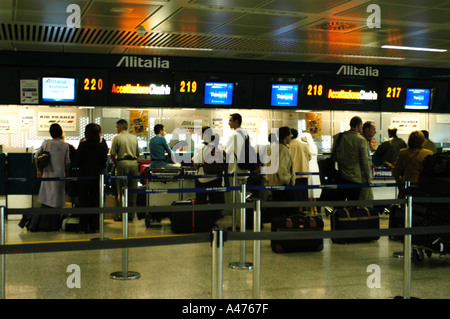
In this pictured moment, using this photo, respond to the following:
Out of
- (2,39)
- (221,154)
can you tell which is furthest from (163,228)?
(2,39)

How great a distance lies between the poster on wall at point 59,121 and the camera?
11742 millimetres

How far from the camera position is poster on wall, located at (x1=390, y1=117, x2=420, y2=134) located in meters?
14.1

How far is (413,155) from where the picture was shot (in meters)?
8.24

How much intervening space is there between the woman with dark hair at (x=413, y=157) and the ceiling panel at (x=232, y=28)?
158 centimetres

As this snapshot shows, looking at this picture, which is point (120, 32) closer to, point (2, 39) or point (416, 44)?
point (2, 39)

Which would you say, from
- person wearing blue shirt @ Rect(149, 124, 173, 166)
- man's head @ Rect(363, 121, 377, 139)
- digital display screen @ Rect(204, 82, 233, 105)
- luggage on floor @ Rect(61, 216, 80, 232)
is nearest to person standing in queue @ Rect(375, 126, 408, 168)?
man's head @ Rect(363, 121, 377, 139)

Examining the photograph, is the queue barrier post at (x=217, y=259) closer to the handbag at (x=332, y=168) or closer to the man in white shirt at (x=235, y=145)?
the man in white shirt at (x=235, y=145)

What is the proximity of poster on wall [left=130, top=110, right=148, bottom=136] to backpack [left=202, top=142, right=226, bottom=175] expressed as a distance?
96.9 inches

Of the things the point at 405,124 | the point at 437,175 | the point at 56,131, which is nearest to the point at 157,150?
the point at 56,131

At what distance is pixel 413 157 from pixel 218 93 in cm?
452

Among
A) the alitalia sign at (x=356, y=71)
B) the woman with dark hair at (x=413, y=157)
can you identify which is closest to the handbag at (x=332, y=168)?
the woman with dark hair at (x=413, y=157)

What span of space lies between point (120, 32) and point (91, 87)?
8.01 feet

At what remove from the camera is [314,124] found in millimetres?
13188

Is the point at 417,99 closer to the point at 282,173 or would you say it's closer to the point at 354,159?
the point at 354,159
